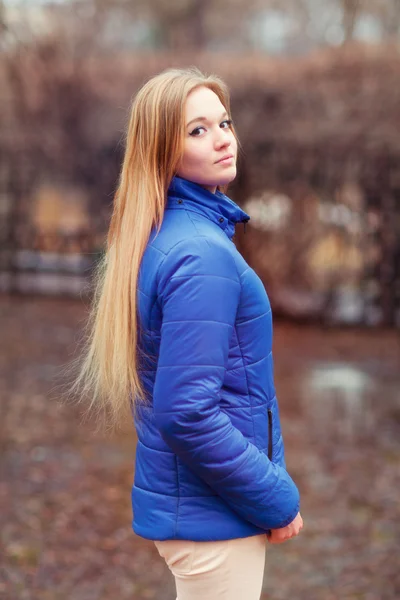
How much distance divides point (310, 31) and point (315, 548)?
34.0ft

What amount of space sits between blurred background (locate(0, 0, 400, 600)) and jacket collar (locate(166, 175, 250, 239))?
2768 mm

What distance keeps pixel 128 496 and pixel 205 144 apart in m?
3.74

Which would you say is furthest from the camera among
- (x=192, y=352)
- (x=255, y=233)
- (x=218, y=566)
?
(x=255, y=233)

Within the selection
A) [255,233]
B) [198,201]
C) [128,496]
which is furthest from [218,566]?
[255,233]

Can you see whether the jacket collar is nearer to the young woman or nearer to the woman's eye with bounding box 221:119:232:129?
the young woman

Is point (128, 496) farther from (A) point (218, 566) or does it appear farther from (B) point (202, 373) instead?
(B) point (202, 373)

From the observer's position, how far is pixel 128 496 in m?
5.39

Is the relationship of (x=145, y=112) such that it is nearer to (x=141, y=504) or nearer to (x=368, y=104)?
(x=141, y=504)

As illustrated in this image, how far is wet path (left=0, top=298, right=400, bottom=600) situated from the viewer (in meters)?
4.17

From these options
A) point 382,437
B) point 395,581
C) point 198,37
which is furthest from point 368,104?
point 395,581

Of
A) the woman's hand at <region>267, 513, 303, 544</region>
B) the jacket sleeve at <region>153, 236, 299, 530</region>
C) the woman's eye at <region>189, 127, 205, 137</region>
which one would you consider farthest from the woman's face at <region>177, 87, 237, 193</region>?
the woman's hand at <region>267, 513, 303, 544</region>

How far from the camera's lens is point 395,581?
13.7ft

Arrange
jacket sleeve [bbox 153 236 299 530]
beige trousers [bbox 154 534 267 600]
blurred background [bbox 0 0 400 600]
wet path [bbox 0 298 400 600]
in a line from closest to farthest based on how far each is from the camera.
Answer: jacket sleeve [bbox 153 236 299 530] → beige trousers [bbox 154 534 267 600] → wet path [bbox 0 298 400 600] → blurred background [bbox 0 0 400 600]

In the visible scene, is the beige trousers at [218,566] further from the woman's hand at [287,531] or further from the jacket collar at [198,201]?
the jacket collar at [198,201]
